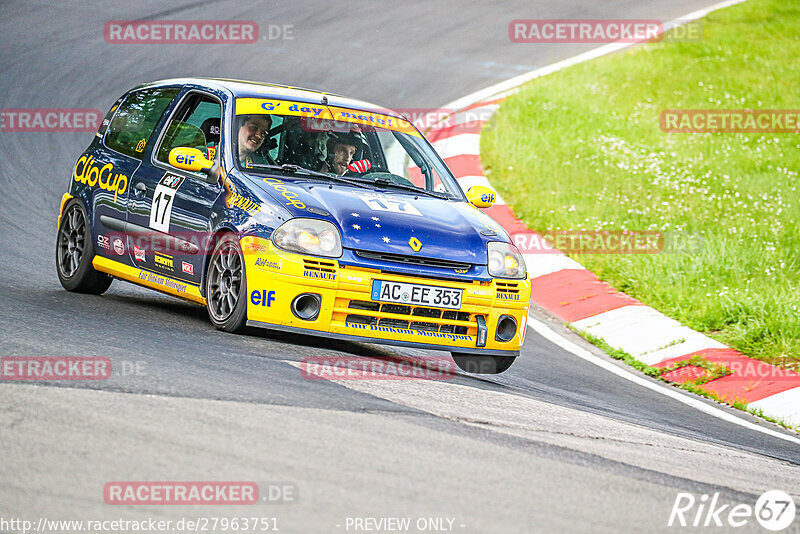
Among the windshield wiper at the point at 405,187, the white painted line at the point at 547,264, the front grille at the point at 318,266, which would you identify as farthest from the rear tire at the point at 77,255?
the white painted line at the point at 547,264

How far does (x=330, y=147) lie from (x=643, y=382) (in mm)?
2723

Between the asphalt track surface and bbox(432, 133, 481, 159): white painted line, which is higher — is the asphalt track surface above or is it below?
below

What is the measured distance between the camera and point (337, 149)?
311 inches

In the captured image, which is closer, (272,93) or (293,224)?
(293,224)

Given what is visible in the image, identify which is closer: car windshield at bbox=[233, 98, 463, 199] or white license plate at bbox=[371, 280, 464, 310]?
white license plate at bbox=[371, 280, 464, 310]

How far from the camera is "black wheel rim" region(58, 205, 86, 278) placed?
8547mm

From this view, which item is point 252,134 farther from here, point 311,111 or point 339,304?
point 339,304

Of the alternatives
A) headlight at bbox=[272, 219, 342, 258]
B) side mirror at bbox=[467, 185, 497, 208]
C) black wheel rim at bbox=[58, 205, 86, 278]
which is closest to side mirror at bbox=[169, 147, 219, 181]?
headlight at bbox=[272, 219, 342, 258]

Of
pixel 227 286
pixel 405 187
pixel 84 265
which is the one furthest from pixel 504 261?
pixel 84 265

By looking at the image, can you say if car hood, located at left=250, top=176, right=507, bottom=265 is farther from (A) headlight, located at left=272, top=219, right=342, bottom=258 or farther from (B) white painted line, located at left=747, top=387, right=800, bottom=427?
(B) white painted line, located at left=747, top=387, right=800, bottom=427

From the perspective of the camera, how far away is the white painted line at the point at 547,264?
432 inches

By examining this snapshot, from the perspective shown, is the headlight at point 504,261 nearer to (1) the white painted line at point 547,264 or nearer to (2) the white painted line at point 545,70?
(1) the white painted line at point 547,264

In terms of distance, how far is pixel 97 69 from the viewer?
52.6 ft

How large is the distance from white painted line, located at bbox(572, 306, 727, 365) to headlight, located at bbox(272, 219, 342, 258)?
3.28m
